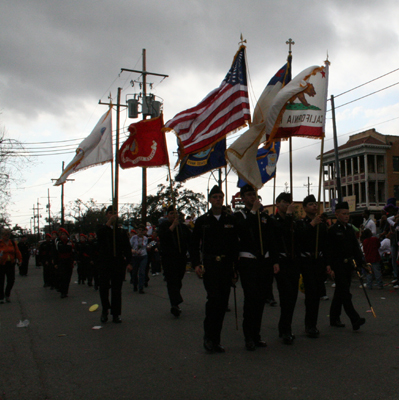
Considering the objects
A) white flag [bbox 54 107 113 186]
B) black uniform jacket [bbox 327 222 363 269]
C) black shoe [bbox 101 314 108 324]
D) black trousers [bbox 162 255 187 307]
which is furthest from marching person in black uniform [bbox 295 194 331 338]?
white flag [bbox 54 107 113 186]

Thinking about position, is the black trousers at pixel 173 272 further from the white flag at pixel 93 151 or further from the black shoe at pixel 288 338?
the white flag at pixel 93 151

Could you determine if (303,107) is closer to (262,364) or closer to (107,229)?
(107,229)

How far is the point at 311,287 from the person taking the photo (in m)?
6.27

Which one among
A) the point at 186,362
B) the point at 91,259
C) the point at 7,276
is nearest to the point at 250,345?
the point at 186,362

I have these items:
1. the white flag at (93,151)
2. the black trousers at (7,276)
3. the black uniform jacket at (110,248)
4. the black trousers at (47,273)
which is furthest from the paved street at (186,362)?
the black trousers at (47,273)

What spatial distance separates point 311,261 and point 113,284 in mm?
3554

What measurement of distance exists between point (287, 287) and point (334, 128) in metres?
24.5

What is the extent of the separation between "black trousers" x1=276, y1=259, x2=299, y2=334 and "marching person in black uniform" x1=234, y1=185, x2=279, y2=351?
0.28 metres

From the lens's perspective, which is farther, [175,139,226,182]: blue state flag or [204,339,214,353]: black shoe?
[175,139,226,182]: blue state flag

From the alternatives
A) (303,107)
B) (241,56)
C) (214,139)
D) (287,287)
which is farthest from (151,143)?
(287,287)

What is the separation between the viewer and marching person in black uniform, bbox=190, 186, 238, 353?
5.61 meters

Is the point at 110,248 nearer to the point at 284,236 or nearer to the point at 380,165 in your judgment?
the point at 284,236

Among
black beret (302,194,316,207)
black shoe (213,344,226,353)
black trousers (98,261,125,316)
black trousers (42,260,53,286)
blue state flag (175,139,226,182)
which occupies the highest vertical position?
blue state flag (175,139,226,182)

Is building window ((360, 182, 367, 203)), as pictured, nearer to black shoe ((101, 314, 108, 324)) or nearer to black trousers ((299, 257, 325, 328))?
black shoe ((101, 314, 108, 324))
